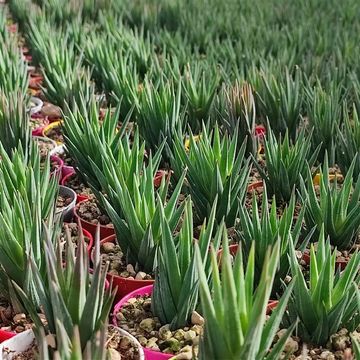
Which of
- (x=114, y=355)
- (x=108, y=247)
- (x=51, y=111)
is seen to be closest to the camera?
(x=114, y=355)

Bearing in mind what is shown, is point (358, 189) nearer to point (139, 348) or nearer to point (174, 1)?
point (139, 348)

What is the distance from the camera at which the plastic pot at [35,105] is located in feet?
9.18

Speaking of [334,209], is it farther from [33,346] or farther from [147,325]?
[33,346]

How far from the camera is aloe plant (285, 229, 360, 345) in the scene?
4.28ft

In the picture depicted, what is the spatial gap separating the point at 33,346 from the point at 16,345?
0.03 metres

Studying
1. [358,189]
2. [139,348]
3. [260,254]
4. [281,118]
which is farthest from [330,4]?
[139,348]

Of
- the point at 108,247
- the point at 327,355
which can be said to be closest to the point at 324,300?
the point at 327,355

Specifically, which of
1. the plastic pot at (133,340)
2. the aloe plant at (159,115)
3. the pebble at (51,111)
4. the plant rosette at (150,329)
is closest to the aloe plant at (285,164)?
the aloe plant at (159,115)

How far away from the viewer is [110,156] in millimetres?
1808

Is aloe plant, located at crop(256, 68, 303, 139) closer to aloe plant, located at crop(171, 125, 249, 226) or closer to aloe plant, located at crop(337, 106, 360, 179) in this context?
aloe plant, located at crop(337, 106, 360, 179)

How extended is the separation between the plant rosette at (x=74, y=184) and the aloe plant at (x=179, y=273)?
743mm

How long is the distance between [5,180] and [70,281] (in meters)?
0.53

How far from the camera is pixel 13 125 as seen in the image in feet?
7.03

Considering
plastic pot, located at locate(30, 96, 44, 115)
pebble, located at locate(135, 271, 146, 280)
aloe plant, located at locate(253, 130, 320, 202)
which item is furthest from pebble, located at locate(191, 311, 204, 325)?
plastic pot, located at locate(30, 96, 44, 115)
